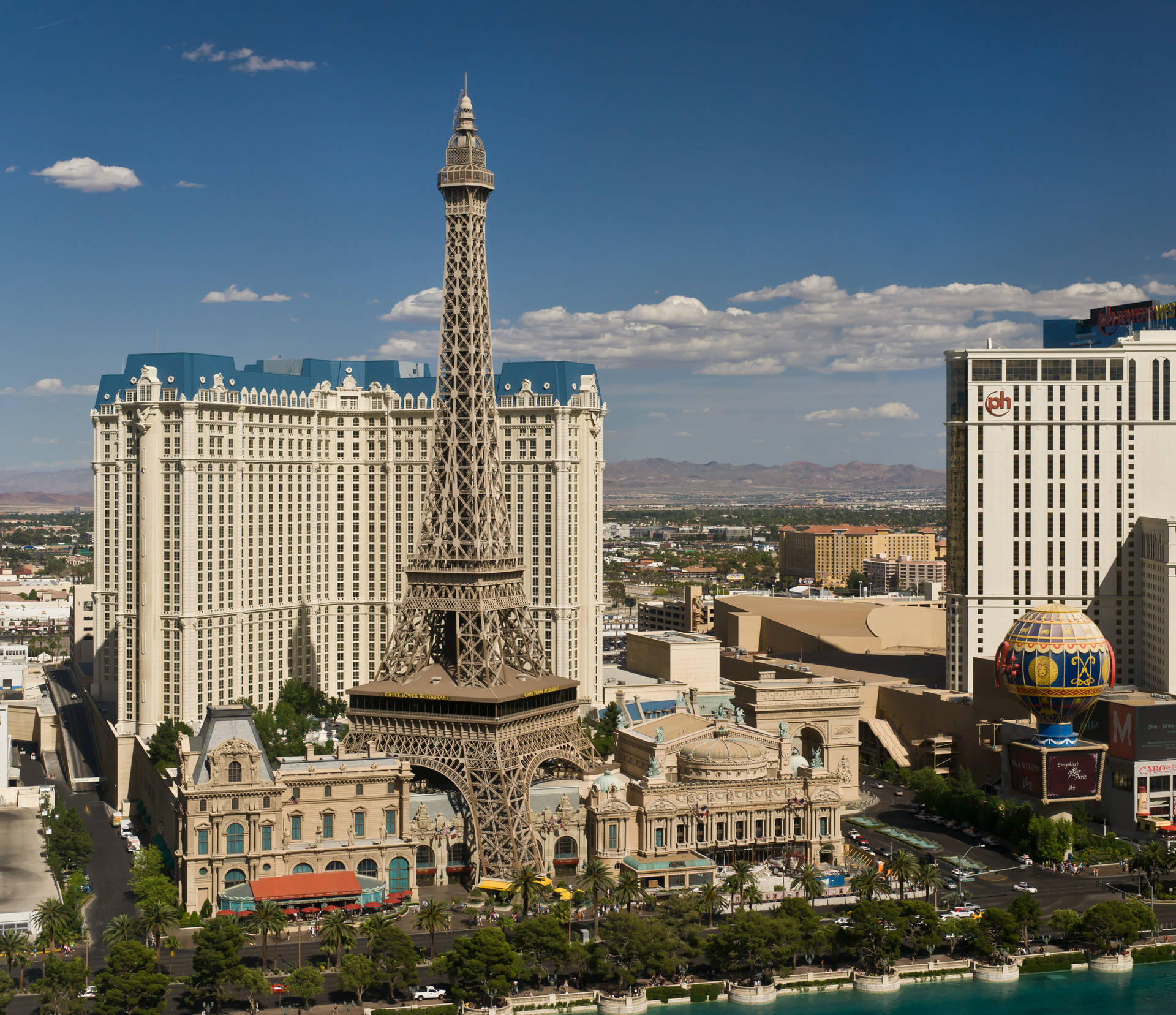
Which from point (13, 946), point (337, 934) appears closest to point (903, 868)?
point (337, 934)

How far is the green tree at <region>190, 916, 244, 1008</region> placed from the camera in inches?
3735

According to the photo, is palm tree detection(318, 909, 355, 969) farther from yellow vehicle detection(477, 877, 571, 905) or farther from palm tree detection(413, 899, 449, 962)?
yellow vehicle detection(477, 877, 571, 905)

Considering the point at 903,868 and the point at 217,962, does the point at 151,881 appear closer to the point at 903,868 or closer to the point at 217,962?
the point at 217,962

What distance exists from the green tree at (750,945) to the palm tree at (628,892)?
5.67 metres

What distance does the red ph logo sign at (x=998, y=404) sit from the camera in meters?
171

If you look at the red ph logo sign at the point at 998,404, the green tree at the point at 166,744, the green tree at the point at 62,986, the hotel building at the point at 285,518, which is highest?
the red ph logo sign at the point at 998,404

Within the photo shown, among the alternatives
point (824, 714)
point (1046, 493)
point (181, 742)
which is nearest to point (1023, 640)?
point (824, 714)

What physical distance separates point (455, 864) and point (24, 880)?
36.1 meters

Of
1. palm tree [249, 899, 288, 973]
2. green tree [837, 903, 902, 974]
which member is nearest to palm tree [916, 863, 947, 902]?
green tree [837, 903, 902, 974]

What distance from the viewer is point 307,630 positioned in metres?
184

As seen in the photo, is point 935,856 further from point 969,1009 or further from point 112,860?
point 112,860

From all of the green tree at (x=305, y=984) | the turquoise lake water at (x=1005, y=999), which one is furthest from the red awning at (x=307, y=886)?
the turquoise lake water at (x=1005, y=999)

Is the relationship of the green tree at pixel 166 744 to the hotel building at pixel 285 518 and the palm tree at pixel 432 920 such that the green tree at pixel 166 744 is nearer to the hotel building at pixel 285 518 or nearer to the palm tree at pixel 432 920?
the hotel building at pixel 285 518

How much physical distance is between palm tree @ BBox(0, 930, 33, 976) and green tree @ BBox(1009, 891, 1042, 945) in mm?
71056
